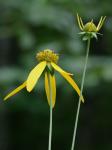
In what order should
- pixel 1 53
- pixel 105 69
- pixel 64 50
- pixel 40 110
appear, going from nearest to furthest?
pixel 105 69
pixel 64 50
pixel 40 110
pixel 1 53

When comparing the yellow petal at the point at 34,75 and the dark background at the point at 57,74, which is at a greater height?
the yellow petal at the point at 34,75

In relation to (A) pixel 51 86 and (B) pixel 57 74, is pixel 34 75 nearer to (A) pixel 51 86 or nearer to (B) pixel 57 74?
(A) pixel 51 86

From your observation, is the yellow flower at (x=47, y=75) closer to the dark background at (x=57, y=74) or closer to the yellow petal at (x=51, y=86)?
the yellow petal at (x=51, y=86)

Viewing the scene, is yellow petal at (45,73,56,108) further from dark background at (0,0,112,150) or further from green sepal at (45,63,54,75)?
dark background at (0,0,112,150)

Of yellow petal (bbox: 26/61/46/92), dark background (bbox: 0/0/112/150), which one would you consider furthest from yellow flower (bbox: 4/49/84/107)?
dark background (bbox: 0/0/112/150)

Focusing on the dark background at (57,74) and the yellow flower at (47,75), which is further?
the dark background at (57,74)

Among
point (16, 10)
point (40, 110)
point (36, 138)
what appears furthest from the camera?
point (36, 138)

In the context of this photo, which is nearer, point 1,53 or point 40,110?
point 40,110

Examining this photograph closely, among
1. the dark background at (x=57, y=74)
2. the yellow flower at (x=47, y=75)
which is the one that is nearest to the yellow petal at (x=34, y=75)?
the yellow flower at (x=47, y=75)

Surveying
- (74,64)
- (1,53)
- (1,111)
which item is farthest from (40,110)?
(74,64)

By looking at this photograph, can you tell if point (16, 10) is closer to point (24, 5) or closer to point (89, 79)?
point (24, 5)
